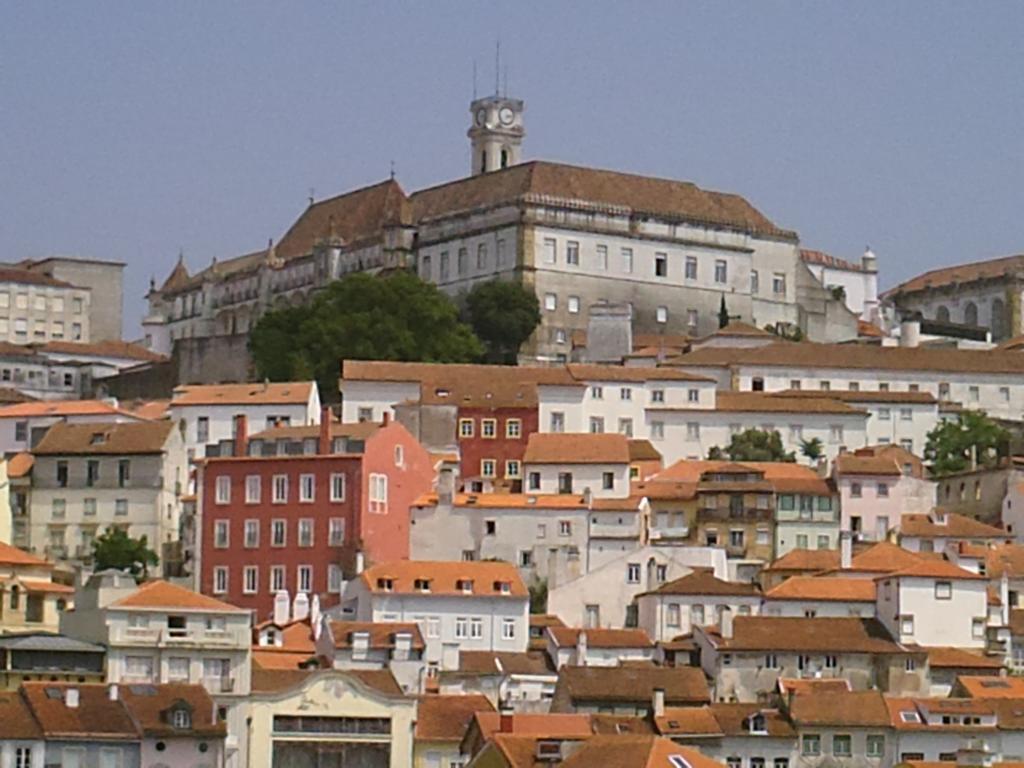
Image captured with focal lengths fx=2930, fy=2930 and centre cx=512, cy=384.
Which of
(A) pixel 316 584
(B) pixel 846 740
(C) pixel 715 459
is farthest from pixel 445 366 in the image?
(B) pixel 846 740

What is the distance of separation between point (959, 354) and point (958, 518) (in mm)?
23118

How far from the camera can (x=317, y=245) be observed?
128 meters

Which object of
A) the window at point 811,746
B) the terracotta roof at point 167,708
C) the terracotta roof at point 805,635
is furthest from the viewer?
the terracotta roof at point 805,635

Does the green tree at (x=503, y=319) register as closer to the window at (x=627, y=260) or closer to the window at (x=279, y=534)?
the window at (x=627, y=260)

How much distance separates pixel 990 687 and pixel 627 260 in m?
49.8

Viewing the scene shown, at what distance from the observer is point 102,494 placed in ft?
293

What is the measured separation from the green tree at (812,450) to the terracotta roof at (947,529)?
33.1 ft

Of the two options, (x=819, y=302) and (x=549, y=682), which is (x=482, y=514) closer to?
(x=549, y=682)

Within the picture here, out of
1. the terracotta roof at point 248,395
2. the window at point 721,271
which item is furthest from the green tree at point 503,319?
the terracotta roof at point 248,395

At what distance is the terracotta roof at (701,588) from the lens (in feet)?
259

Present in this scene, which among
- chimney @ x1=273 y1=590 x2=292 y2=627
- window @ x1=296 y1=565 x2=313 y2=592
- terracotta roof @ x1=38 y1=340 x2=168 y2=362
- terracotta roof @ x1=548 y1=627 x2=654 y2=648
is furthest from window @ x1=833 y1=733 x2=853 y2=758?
terracotta roof @ x1=38 y1=340 x2=168 y2=362

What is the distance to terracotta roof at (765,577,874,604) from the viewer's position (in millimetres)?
79312

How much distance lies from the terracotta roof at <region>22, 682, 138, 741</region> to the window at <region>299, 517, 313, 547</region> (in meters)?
20.3

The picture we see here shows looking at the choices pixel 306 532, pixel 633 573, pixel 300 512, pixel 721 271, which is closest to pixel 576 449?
pixel 633 573
